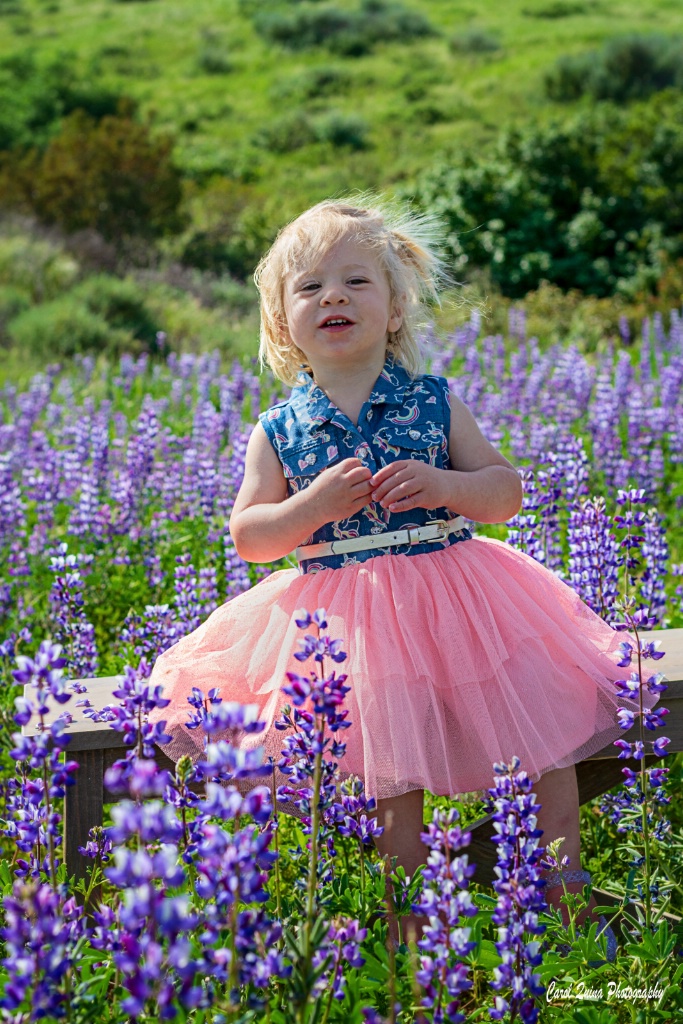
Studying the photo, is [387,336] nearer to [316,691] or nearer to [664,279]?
[316,691]

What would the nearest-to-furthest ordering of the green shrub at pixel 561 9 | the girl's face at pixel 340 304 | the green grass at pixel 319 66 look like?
the girl's face at pixel 340 304
the green grass at pixel 319 66
the green shrub at pixel 561 9

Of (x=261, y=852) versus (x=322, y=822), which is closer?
(x=261, y=852)

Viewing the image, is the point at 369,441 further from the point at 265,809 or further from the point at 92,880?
the point at 265,809

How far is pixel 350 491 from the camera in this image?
2.24 metres

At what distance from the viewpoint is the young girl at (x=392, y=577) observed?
2086 millimetres

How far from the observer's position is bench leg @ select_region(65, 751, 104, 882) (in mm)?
2270

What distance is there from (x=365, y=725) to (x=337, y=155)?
23.9 metres

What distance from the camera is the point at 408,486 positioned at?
88.4 inches

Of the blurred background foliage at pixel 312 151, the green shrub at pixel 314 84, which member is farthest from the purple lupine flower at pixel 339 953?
the green shrub at pixel 314 84

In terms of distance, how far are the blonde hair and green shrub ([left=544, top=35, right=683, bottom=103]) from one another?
22905mm

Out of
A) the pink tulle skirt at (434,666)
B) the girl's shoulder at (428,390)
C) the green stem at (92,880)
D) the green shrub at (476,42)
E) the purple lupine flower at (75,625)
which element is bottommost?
the green stem at (92,880)

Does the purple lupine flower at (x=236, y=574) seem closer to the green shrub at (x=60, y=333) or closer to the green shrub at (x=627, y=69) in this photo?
the green shrub at (x=60, y=333)

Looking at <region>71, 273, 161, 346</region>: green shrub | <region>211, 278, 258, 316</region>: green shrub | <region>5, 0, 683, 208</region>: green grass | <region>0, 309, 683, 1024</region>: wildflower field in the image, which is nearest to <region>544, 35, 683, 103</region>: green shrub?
<region>5, 0, 683, 208</region>: green grass

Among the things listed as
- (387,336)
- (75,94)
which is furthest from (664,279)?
(75,94)
